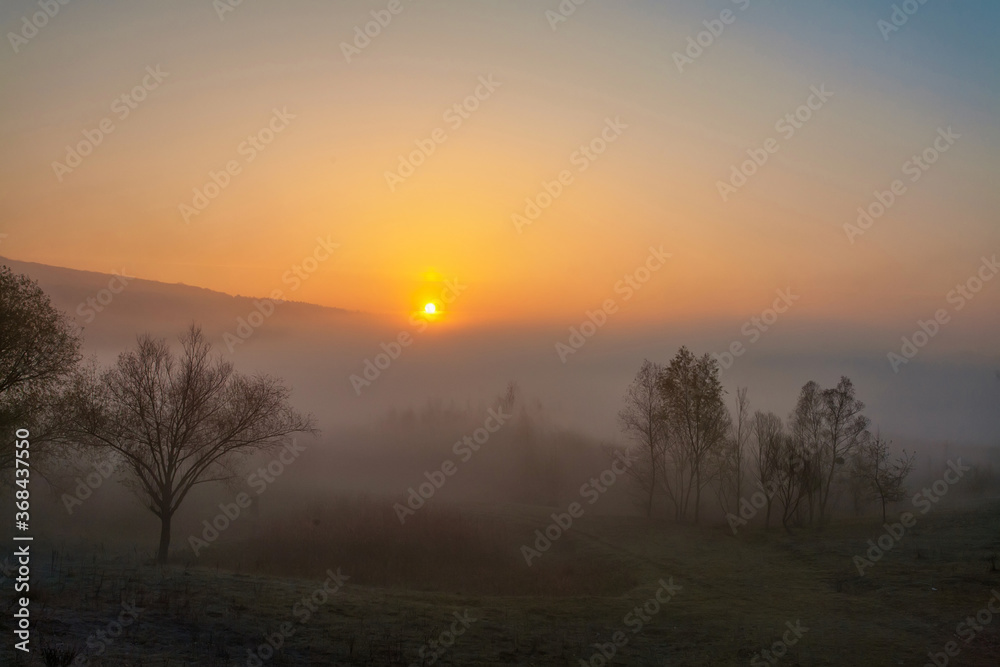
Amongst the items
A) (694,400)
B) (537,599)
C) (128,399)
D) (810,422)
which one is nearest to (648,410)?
(694,400)

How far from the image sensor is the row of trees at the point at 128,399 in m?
25.3

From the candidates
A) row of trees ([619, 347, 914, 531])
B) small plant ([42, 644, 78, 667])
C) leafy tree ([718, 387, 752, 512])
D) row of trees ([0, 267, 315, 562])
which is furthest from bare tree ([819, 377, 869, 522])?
small plant ([42, 644, 78, 667])

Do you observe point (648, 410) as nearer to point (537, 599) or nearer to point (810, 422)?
point (810, 422)

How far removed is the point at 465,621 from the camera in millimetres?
19547

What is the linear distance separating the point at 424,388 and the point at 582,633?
180m

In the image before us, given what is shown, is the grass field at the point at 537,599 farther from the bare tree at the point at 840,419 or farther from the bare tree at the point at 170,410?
the bare tree at the point at 840,419

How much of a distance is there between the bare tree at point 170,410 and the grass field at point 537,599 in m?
4.71

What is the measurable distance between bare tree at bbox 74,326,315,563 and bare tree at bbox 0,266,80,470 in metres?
1.27

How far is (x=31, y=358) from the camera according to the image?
25.4 m

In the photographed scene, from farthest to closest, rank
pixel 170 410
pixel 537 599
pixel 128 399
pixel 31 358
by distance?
1. pixel 170 410
2. pixel 128 399
3. pixel 31 358
4. pixel 537 599

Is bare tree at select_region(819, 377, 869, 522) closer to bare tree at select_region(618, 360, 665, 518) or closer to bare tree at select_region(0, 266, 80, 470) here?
bare tree at select_region(618, 360, 665, 518)

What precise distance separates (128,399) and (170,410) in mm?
1761

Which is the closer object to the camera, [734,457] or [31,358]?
[31,358]

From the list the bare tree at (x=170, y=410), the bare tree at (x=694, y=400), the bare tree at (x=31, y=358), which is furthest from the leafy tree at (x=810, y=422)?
the bare tree at (x=31, y=358)
